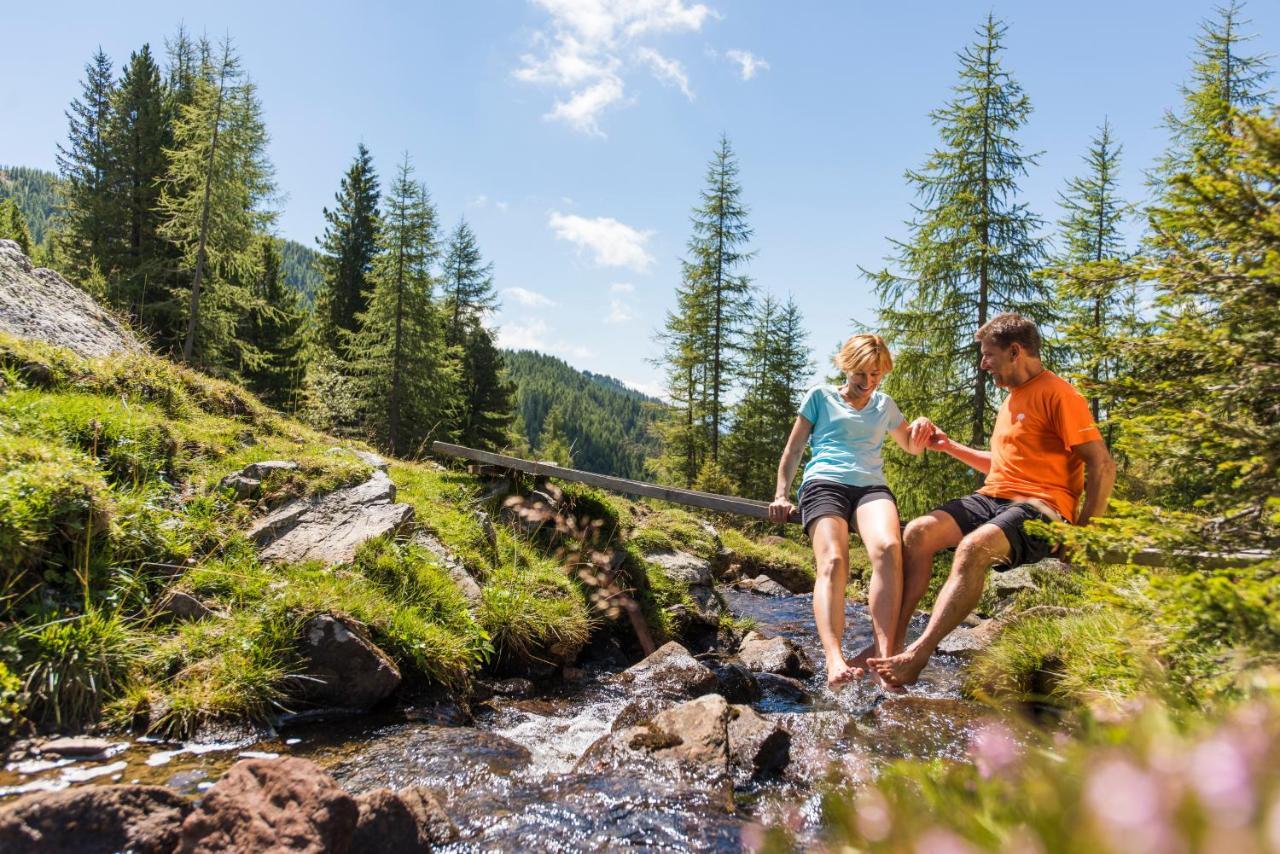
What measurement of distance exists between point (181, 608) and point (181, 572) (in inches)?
14.4

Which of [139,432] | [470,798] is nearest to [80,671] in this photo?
[470,798]

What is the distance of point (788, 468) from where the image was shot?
185 inches

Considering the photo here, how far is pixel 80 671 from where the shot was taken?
11.8 ft

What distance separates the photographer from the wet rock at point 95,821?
2199 millimetres

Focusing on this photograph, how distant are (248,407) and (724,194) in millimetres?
23266

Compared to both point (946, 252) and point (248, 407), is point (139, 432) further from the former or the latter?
point (946, 252)

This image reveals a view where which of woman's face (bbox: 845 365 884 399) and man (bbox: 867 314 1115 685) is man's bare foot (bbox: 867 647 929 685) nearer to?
man (bbox: 867 314 1115 685)

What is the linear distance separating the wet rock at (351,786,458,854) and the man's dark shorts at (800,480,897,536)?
8.75ft

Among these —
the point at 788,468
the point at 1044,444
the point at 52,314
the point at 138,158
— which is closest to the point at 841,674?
the point at 788,468

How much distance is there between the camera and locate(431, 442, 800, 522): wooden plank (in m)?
5.79

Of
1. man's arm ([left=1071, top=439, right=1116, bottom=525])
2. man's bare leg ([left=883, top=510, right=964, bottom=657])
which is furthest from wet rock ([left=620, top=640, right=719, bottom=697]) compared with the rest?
man's arm ([left=1071, top=439, right=1116, bottom=525])

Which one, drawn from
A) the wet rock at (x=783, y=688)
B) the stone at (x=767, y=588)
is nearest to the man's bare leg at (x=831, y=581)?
the wet rock at (x=783, y=688)

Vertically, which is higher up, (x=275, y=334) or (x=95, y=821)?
(x=275, y=334)

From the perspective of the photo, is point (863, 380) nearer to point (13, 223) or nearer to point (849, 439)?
point (849, 439)
